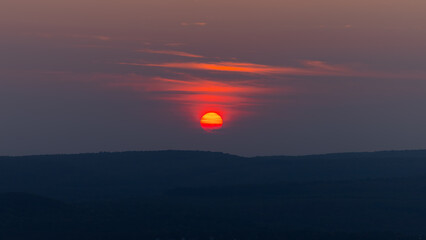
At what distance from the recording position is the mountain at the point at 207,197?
4644cm

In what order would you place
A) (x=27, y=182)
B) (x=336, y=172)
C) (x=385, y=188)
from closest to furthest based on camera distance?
(x=385, y=188)
(x=27, y=182)
(x=336, y=172)

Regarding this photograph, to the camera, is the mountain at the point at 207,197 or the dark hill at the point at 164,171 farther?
the dark hill at the point at 164,171

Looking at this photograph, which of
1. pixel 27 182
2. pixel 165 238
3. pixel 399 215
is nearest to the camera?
pixel 165 238

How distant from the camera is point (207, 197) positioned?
70938mm

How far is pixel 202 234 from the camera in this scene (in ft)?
136

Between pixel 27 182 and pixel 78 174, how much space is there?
9.55m

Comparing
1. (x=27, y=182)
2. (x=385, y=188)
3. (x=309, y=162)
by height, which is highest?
(x=309, y=162)

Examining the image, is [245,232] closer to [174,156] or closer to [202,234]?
[202,234]

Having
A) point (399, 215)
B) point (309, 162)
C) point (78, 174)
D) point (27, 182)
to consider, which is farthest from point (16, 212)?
point (309, 162)

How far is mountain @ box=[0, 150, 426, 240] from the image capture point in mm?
46438

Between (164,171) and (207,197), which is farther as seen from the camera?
(164,171)

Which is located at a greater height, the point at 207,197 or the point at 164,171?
the point at 164,171

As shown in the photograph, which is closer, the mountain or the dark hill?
the mountain

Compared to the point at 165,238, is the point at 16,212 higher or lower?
higher
